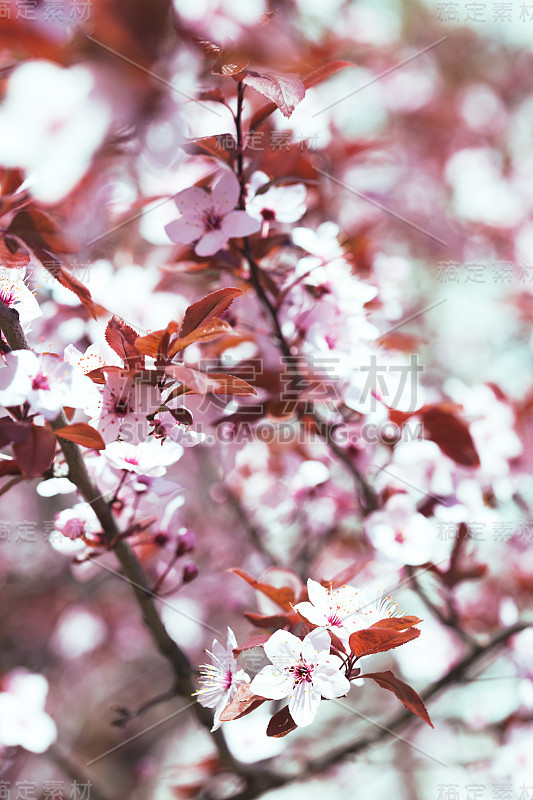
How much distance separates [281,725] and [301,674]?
71mm

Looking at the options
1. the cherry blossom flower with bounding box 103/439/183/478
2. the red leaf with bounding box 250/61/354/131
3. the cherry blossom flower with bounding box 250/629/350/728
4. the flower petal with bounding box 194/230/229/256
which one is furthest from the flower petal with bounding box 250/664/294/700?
the red leaf with bounding box 250/61/354/131

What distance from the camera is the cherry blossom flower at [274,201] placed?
1144mm

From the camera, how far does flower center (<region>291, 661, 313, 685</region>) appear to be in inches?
33.2

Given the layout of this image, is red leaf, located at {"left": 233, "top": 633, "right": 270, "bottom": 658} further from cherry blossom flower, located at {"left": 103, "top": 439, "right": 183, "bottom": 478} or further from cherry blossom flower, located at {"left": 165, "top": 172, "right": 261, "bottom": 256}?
cherry blossom flower, located at {"left": 165, "top": 172, "right": 261, "bottom": 256}

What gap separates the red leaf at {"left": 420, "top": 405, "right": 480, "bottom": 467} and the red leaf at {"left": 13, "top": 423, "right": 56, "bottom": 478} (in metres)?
0.72

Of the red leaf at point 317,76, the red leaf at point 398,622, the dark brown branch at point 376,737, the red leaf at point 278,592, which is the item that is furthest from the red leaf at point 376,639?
the red leaf at point 317,76

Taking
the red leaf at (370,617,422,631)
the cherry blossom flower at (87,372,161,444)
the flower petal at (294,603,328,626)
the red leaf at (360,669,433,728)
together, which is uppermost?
the cherry blossom flower at (87,372,161,444)

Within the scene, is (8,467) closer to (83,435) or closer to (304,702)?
(83,435)

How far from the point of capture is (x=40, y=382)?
2.83ft

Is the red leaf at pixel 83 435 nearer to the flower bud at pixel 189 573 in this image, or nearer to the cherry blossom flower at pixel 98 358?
the cherry blossom flower at pixel 98 358

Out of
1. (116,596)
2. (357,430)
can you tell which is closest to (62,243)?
(357,430)

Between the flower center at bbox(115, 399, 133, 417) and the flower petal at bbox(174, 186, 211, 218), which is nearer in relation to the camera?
the flower center at bbox(115, 399, 133, 417)

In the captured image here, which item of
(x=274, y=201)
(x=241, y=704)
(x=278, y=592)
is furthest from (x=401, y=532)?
(x=274, y=201)

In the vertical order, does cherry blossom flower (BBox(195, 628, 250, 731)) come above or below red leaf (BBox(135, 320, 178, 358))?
below
